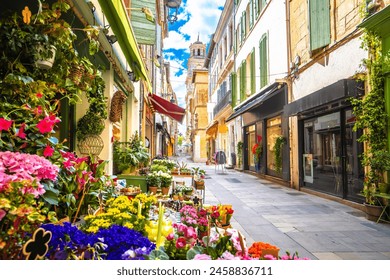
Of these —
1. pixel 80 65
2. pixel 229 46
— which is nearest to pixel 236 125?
pixel 229 46

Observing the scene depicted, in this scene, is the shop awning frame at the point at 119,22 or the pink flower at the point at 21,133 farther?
the shop awning frame at the point at 119,22

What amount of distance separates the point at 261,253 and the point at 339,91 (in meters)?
6.00

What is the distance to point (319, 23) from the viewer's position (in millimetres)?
8102

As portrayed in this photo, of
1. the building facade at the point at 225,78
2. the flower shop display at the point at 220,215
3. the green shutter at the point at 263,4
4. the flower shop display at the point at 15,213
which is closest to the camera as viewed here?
the flower shop display at the point at 15,213

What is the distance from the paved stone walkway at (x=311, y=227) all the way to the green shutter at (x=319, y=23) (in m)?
4.16

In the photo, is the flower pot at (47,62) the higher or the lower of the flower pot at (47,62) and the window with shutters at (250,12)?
the lower

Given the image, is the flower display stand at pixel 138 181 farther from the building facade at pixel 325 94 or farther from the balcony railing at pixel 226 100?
the balcony railing at pixel 226 100

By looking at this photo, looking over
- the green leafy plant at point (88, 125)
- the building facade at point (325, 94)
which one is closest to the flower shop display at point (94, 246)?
the green leafy plant at point (88, 125)

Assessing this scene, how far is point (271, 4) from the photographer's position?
1194cm

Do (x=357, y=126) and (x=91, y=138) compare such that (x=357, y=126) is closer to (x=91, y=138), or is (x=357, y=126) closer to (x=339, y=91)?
(x=339, y=91)

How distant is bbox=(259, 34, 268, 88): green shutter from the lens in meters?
12.5

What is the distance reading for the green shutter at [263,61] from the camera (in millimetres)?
12539

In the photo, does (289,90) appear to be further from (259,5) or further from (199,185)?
(199,185)

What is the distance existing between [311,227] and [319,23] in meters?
5.62
